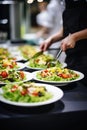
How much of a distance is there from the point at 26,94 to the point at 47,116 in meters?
0.18

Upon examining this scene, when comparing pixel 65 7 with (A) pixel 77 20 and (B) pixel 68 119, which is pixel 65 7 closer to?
(A) pixel 77 20

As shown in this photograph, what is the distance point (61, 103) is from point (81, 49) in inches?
36.0

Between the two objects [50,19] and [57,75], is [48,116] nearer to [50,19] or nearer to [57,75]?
[57,75]

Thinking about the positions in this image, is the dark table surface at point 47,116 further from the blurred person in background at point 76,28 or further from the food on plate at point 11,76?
the blurred person in background at point 76,28

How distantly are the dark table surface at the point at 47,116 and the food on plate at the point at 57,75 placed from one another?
1.03 feet

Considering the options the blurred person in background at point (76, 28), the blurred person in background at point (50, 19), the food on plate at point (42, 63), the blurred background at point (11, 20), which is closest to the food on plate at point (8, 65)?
the food on plate at point (42, 63)

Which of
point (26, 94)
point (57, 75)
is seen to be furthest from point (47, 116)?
point (57, 75)

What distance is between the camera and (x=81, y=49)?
2770mm

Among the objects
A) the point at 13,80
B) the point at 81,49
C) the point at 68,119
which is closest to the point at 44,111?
the point at 68,119

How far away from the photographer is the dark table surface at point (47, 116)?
1775mm

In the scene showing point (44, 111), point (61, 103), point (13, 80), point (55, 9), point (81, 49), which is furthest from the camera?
point (55, 9)

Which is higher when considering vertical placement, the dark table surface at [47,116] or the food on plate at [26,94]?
the food on plate at [26,94]

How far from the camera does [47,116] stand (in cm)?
180

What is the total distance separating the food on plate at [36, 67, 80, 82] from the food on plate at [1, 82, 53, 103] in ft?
1.12
